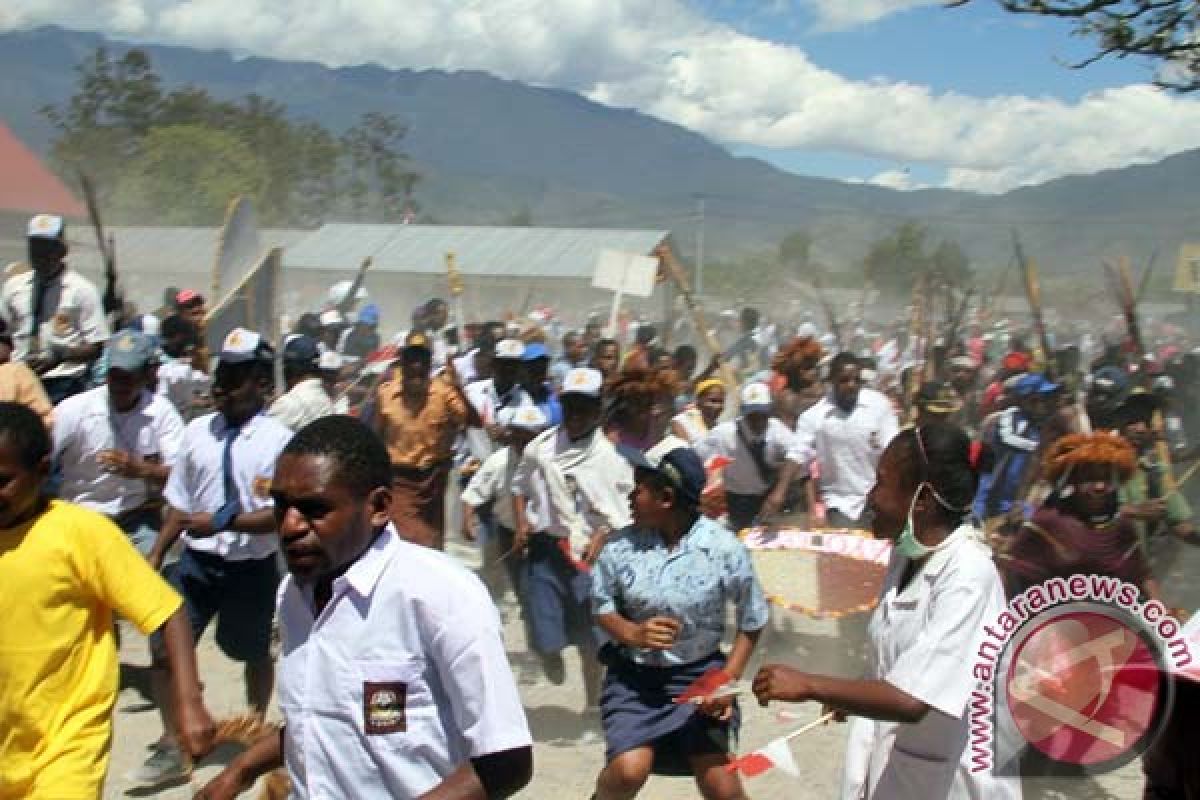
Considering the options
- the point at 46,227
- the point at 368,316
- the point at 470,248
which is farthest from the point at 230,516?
the point at 470,248

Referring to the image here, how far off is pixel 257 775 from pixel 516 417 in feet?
14.7

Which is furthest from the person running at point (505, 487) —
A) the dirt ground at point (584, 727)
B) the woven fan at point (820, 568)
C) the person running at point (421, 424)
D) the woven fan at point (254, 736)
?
the woven fan at point (254, 736)

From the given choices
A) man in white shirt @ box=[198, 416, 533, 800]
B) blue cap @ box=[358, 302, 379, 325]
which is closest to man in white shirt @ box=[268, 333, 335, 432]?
man in white shirt @ box=[198, 416, 533, 800]

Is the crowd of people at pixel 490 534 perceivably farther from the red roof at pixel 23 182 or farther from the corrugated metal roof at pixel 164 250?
the corrugated metal roof at pixel 164 250

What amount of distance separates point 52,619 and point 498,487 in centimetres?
428

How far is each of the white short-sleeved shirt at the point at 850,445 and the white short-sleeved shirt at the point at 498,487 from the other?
5.93 feet

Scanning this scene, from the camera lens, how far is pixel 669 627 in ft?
14.8

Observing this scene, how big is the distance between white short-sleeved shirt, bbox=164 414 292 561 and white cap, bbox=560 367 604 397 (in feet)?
4.88

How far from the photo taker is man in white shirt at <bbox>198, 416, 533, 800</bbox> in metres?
2.51

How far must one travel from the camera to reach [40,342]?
7.27m

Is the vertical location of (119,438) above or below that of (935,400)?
above

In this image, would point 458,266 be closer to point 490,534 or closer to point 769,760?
point 490,534

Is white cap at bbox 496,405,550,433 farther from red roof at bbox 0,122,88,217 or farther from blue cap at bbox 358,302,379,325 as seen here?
red roof at bbox 0,122,88,217

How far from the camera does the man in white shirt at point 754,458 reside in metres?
8.02
